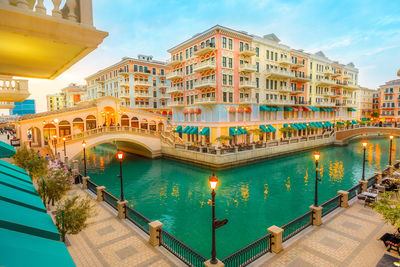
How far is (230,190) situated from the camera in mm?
23016

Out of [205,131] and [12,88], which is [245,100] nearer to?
[205,131]

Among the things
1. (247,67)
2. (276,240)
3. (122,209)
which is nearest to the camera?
(276,240)

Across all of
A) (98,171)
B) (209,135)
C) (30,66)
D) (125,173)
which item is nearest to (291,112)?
(209,135)

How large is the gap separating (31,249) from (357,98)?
282 ft

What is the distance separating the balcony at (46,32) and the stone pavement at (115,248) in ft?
28.6

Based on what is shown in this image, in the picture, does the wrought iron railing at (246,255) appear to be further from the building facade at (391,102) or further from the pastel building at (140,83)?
the building facade at (391,102)

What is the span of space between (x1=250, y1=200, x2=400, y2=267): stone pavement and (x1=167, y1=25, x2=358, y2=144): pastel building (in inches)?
941

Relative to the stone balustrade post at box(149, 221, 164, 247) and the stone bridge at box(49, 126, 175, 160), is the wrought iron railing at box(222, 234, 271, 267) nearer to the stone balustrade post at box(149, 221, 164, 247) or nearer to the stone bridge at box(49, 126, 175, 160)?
the stone balustrade post at box(149, 221, 164, 247)

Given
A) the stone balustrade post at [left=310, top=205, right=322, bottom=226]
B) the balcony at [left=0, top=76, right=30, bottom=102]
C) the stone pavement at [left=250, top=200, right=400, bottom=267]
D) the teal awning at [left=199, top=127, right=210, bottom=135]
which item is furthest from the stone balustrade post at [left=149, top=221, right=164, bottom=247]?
the teal awning at [left=199, top=127, right=210, bottom=135]

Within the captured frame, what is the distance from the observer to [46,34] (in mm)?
2783

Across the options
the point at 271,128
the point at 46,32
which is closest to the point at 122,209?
the point at 46,32

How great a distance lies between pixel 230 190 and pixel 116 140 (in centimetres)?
2076

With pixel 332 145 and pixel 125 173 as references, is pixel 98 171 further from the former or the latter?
pixel 332 145

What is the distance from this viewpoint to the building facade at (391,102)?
77.0 metres
